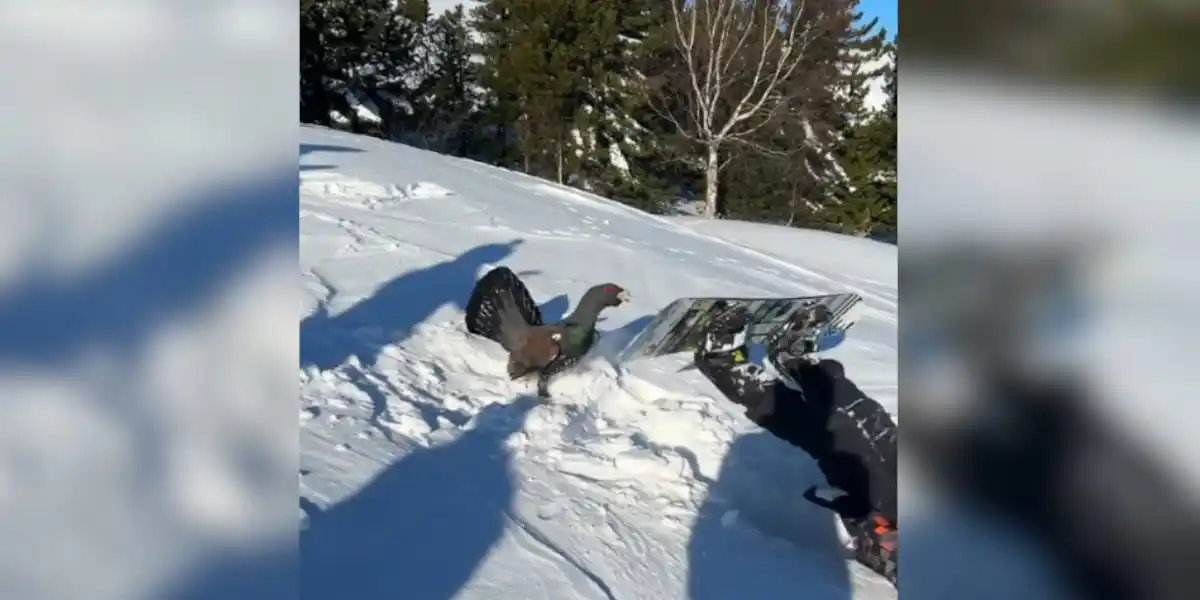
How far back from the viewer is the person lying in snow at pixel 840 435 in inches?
153

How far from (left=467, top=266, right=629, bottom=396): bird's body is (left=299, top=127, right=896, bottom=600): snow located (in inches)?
4.9

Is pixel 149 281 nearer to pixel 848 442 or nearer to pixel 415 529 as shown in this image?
pixel 415 529

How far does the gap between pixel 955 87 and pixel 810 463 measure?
4.29 meters

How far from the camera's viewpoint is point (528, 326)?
5727 mm

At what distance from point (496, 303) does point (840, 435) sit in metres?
2.48

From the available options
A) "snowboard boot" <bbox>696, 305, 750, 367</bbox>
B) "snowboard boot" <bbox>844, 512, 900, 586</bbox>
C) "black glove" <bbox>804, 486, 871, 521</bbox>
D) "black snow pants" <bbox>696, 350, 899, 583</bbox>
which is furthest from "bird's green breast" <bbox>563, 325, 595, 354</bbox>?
"snowboard boot" <bbox>844, 512, 900, 586</bbox>

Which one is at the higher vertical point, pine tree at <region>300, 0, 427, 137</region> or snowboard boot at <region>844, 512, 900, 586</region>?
pine tree at <region>300, 0, 427, 137</region>

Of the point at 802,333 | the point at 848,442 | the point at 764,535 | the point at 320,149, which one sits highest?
the point at 320,149

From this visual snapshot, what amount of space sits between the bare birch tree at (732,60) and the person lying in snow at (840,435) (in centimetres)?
1460

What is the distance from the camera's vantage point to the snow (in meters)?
3.48

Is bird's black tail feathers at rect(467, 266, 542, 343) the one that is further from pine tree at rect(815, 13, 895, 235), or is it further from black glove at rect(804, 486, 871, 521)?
pine tree at rect(815, 13, 895, 235)

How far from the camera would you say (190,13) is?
2.82 feet

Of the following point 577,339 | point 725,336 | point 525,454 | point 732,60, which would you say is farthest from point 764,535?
point 732,60

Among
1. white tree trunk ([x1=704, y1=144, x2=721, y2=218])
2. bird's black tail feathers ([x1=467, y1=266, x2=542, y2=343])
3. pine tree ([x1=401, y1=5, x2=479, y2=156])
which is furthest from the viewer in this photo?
pine tree ([x1=401, y1=5, x2=479, y2=156])
